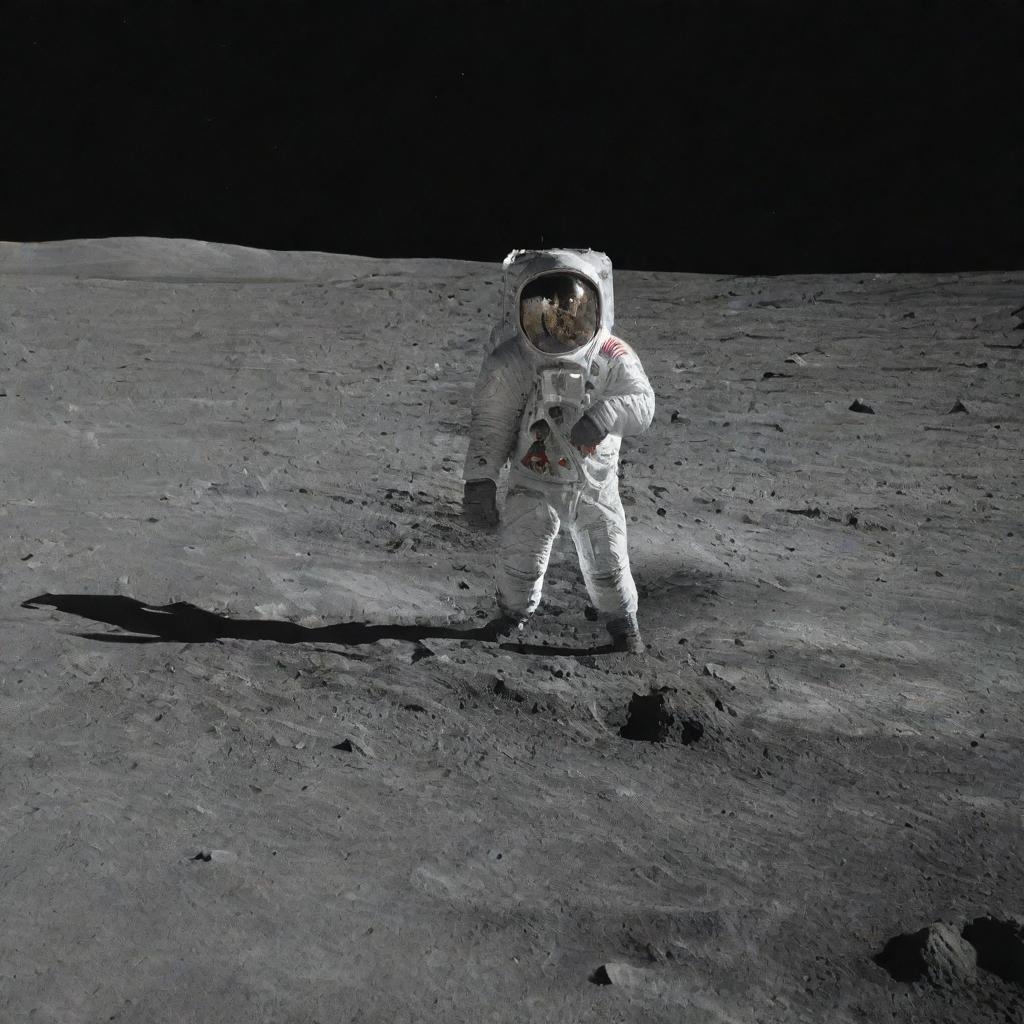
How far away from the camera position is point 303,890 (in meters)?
2.54

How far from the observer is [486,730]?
325cm

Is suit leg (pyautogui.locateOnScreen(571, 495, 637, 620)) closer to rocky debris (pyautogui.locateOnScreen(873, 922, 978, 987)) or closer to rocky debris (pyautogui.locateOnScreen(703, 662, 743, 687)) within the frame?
rocky debris (pyautogui.locateOnScreen(703, 662, 743, 687))

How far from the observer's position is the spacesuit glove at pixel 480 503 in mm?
3541

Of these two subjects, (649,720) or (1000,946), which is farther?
(649,720)

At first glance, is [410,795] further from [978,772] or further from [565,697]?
[978,772]

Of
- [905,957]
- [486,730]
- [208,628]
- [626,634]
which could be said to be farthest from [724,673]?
[208,628]

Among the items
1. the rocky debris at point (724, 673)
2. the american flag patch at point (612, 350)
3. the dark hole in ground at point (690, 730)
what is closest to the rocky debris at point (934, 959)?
the dark hole in ground at point (690, 730)

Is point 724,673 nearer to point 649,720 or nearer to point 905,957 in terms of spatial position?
point 649,720

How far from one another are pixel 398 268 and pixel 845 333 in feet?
13.5

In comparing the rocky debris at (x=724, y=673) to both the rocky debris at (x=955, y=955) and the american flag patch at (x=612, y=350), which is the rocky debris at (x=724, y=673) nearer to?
the american flag patch at (x=612, y=350)

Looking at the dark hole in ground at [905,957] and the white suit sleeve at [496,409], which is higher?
the white suit sleeve at [496,409]

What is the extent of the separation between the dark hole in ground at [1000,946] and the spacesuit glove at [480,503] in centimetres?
164

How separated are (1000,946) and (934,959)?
13 centimetres

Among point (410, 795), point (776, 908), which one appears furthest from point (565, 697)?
point (776, 908)
